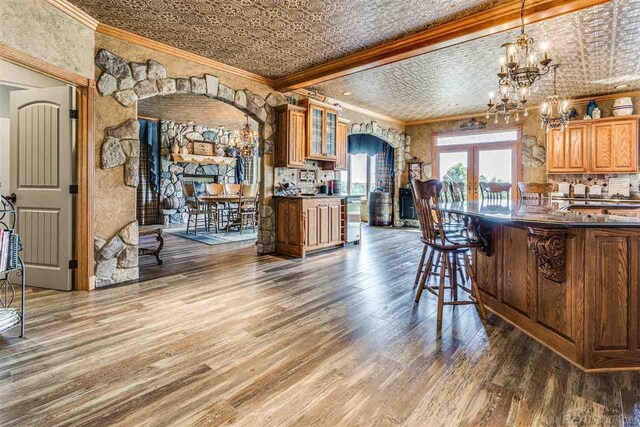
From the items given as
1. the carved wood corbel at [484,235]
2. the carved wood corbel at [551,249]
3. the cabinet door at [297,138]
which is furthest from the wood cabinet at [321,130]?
the carved wood corbel at [551,249]

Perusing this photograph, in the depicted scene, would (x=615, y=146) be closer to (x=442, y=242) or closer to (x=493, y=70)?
(x=493, y=70)

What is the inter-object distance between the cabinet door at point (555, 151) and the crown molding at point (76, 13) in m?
7.50

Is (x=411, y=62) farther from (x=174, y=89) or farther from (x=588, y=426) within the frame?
(x=588, y=426)

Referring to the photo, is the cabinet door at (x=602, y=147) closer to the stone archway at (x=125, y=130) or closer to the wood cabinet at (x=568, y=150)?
the wood cabinet at (x=568, y=150)

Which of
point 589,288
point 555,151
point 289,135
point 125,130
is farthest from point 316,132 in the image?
point 555,151

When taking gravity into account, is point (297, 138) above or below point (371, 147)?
below

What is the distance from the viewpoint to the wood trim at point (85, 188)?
3471 millimetres

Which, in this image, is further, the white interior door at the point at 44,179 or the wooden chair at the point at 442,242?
the white interior door at the point at 44,179

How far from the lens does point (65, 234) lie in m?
3.49

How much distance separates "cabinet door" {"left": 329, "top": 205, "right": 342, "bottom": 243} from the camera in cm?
571

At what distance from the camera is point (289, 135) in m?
Answer: 5.36

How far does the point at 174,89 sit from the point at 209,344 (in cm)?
323

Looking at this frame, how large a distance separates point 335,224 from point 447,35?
324 cm

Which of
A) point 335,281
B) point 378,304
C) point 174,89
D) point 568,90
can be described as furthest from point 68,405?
point 568,90
